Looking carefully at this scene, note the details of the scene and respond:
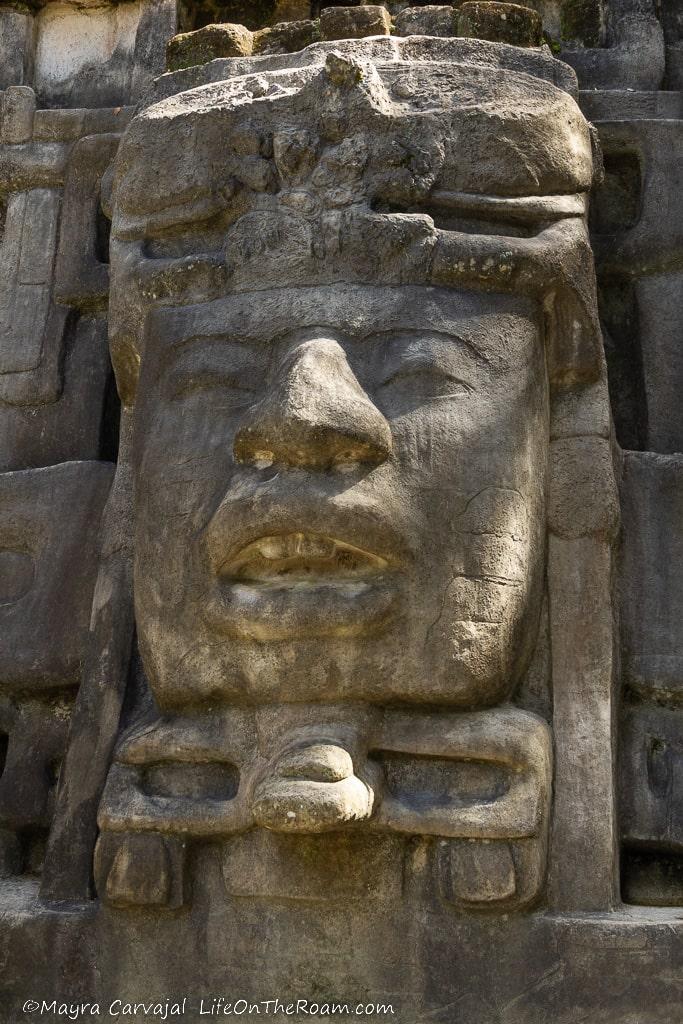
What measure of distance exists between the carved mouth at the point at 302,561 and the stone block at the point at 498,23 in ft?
5.57

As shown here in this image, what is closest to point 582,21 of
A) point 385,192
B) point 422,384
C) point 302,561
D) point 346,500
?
point 385,192

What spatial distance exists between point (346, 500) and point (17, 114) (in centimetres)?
220

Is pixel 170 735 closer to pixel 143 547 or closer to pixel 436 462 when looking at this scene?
pixel 143 547

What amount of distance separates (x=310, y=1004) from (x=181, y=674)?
2.64ft

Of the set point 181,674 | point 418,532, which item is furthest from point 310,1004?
point 418,532

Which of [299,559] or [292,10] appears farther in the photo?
[292,10]

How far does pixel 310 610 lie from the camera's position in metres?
3.08

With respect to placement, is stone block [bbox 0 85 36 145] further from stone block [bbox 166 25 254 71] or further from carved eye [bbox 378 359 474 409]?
carved eye [bbox 378 359 474 409]

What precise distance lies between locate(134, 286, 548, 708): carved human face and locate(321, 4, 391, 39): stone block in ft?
3.28

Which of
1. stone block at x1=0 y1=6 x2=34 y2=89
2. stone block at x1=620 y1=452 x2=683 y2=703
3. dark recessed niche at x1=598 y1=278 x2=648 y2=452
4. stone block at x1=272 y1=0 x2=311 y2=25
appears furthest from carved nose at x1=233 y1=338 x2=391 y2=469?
stone block at x1=0 y1=6 x2=34 y2=89

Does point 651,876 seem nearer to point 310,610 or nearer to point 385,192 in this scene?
point 310,610

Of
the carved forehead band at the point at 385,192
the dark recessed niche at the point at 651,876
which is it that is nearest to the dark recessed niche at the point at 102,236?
the carved forehead band at the point at 385,192

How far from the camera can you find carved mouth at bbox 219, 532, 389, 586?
313 centimetres

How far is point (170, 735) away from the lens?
3.24 meters
